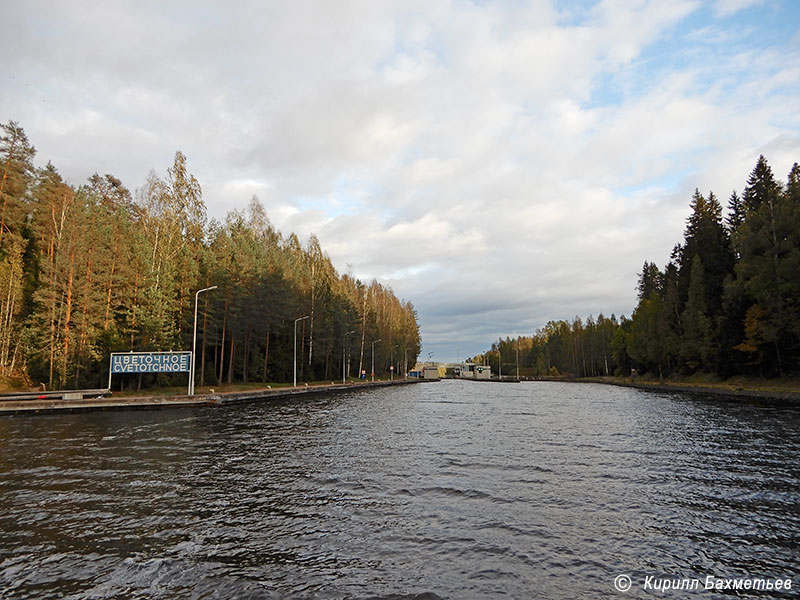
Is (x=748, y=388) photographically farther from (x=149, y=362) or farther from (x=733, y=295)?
(x=149, y=362)

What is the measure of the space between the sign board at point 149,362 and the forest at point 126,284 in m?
2.87

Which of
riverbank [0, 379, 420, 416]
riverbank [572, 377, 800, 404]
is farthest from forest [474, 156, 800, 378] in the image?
→ riverbank [0, 379, 420, 416]

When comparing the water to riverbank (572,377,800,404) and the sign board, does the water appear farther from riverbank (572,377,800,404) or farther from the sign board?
riverbank (572,377,800,404)

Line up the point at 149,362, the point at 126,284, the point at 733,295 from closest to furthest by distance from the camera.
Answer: the point at 149,362 → the point at 126,284 → the point at 733,295

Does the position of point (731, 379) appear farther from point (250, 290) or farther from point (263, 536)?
point (263, 536)

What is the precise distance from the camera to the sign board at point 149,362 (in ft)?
143

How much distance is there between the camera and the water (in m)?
7.89

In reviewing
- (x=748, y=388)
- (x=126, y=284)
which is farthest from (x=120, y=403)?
(x=748, y=388)

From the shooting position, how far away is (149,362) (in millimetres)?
44062

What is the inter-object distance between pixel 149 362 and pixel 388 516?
40419mm

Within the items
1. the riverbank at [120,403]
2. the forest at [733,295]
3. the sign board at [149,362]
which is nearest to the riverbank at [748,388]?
the forest at [733,295]

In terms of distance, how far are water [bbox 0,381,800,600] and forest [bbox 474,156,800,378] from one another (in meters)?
37.3

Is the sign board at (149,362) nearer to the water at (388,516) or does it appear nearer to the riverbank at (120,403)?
the riverbank at (120,403)

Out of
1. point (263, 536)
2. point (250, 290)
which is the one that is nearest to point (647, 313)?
point (250, 290)
